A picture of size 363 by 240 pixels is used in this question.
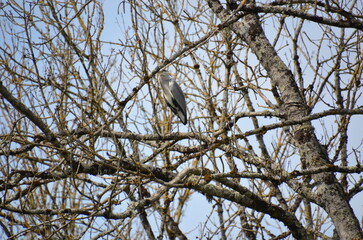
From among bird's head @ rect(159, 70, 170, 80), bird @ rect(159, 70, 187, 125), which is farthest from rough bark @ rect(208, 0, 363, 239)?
bird's head @ rect(159, 70, 170, 80)

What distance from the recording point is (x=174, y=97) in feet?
22.6

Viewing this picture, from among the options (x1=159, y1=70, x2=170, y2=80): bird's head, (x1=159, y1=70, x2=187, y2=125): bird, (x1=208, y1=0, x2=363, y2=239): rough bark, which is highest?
(x1=159, y1=70, x2=170, y2=80): bird's head

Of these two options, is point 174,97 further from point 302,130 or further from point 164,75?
point 302,130

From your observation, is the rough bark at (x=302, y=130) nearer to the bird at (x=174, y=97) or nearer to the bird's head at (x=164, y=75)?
the bird at (x=174, y=97)

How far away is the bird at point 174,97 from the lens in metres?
6.72

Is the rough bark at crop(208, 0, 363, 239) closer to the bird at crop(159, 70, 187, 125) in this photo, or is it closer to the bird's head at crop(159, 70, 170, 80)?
the bird at crop(159, 70, 187, 125)

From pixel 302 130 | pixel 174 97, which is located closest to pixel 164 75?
pixel 174 97

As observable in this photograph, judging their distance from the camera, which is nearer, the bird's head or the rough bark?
the rough bark

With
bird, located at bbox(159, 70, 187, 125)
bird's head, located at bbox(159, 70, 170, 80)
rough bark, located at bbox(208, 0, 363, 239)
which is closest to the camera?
rough bark, located at bbox(208, 0, 363, 239)

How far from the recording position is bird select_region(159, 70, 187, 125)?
6.72m

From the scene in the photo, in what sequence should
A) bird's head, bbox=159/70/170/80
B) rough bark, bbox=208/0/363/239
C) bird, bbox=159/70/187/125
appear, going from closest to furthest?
1. rough bark, bbox=208/0/363/239
2. bird, bbox=159/70/187/125
3. bird's head, bbox=159/70/170/80

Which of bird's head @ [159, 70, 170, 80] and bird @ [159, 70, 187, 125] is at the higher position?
bird's head @ [159, 70, 170, 80]

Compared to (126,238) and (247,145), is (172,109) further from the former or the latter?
(126,238)

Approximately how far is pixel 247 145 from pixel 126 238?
1.97 metres
